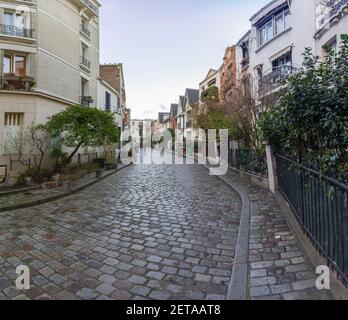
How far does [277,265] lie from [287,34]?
14399 millimetres

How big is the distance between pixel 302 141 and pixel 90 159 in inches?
579

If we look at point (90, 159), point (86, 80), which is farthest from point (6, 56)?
point (90, 159)

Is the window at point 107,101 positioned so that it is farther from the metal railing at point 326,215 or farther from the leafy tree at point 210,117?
the metal railing at point 326,215

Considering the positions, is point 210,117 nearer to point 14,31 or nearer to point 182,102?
point 14,31

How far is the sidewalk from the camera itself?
111 inches

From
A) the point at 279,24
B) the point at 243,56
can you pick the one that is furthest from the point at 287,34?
the point at 243,56

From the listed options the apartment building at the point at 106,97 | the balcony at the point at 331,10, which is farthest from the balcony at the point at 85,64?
the balcony at the point at 331,10

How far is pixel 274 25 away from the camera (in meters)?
15.3

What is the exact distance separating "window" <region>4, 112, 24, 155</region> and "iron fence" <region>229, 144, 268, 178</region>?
983cm

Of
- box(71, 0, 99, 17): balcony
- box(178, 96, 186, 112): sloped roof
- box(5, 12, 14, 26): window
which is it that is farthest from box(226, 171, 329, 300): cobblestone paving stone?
box(178, 96, 186, 112): sloped roof

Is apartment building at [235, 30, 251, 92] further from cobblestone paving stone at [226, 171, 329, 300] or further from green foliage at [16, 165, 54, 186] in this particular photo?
cobblestone paving stone at [226, 171, 329, 300]
